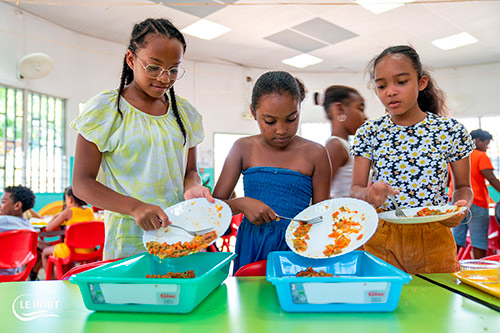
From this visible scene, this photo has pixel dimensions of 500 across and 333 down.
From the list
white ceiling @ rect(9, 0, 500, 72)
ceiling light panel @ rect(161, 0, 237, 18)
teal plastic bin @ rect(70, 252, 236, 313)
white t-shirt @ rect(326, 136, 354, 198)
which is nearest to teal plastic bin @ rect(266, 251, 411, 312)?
teal plastic bin @ rect(70, 252, 236, 313)

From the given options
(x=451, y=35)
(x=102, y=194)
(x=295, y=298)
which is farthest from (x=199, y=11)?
(x=295, y=298)

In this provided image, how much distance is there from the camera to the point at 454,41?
6898mm

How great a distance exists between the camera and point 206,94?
8203mm

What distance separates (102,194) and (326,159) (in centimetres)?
78

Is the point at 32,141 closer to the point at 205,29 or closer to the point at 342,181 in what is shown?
the point at 205,29

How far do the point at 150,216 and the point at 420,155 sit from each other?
0.91m

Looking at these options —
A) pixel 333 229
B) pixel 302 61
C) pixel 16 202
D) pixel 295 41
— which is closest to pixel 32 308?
pixel 333 229

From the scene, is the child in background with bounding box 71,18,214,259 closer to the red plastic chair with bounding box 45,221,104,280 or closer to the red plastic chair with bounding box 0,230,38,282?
the red plastic chair with bounding box 0,230,38,282

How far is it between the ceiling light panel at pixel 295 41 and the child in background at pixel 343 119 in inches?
168

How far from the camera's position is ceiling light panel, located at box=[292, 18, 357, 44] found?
238 inches

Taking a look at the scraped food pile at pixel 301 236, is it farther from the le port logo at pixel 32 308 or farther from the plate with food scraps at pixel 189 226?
the le port logo at pixel 32 308

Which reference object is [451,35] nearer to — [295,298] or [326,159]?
[326,159]

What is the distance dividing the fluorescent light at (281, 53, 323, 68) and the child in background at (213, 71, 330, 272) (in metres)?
6.42

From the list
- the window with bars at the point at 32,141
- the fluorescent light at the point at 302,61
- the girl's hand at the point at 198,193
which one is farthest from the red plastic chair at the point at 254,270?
the fluorescent light at the point at 302,61
